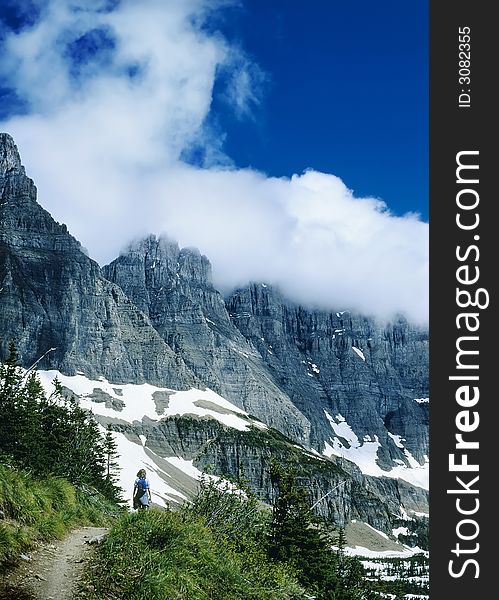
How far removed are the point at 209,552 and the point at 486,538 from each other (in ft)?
28.1

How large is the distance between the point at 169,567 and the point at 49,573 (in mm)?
2194

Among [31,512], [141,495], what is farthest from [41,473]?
[31,512]

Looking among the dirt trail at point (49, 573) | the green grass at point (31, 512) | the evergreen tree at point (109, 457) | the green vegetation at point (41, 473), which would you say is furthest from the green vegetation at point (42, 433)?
the dirt trail at point (49, 573)

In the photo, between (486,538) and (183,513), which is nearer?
(486,538)

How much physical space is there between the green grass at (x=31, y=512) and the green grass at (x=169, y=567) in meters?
1.60

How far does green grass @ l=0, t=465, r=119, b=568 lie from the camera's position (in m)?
11.9

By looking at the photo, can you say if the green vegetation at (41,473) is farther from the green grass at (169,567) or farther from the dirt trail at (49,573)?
the green grass at (169,567)

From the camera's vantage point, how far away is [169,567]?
1169 cm

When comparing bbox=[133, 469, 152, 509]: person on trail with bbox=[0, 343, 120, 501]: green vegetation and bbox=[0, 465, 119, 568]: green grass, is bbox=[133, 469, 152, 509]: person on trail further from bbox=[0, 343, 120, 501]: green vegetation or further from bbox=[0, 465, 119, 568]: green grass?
bbox=[0, 343, 120, 501]: green vegetation

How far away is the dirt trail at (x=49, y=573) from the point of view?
31.2 feet

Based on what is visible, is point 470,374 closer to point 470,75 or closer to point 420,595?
point 470,75

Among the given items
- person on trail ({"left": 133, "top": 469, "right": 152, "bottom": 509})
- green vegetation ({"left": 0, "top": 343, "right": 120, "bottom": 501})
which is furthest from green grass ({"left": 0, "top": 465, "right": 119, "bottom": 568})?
green vegetation ({"left": 0, "top": 343, "right": 120, "bottom": 501})

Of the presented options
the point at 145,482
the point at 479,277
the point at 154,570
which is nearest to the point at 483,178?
the point at 479,277

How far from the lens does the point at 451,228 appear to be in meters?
7.67
